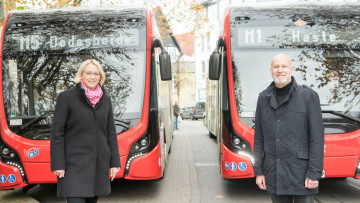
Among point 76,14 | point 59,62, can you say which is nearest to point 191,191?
point 59,62

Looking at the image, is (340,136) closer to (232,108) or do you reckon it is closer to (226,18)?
(232,108)

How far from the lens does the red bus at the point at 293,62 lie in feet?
19.7

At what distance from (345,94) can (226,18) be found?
7.30 feet

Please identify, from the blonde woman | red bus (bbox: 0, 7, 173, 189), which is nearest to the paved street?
red bus (bbox: 0, 7, 173, 189)

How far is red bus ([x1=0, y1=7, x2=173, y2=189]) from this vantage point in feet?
19.5

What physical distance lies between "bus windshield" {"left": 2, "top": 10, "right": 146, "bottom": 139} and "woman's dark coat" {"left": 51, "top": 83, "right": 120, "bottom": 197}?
254cm

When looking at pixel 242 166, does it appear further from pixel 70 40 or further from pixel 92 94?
pixel 70 40

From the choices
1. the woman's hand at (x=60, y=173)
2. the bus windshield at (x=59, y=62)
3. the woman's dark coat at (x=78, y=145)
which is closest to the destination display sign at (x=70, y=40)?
the bus windshield at (x=59, y=62)

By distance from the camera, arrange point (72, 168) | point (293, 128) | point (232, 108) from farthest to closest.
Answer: point (232, 108) → point (72, 168) → point (293, 128)

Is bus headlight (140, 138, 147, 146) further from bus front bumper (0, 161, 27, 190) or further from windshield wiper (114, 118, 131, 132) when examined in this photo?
bus front bumper (0, 161, 27, 190)

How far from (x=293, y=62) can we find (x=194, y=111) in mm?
30112

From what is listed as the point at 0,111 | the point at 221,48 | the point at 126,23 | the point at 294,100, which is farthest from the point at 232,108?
the point at 0,111

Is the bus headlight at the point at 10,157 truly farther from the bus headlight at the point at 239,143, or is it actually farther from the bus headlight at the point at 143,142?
the bus headlight at the point at 239,143

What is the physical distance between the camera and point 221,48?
22.9 ft
